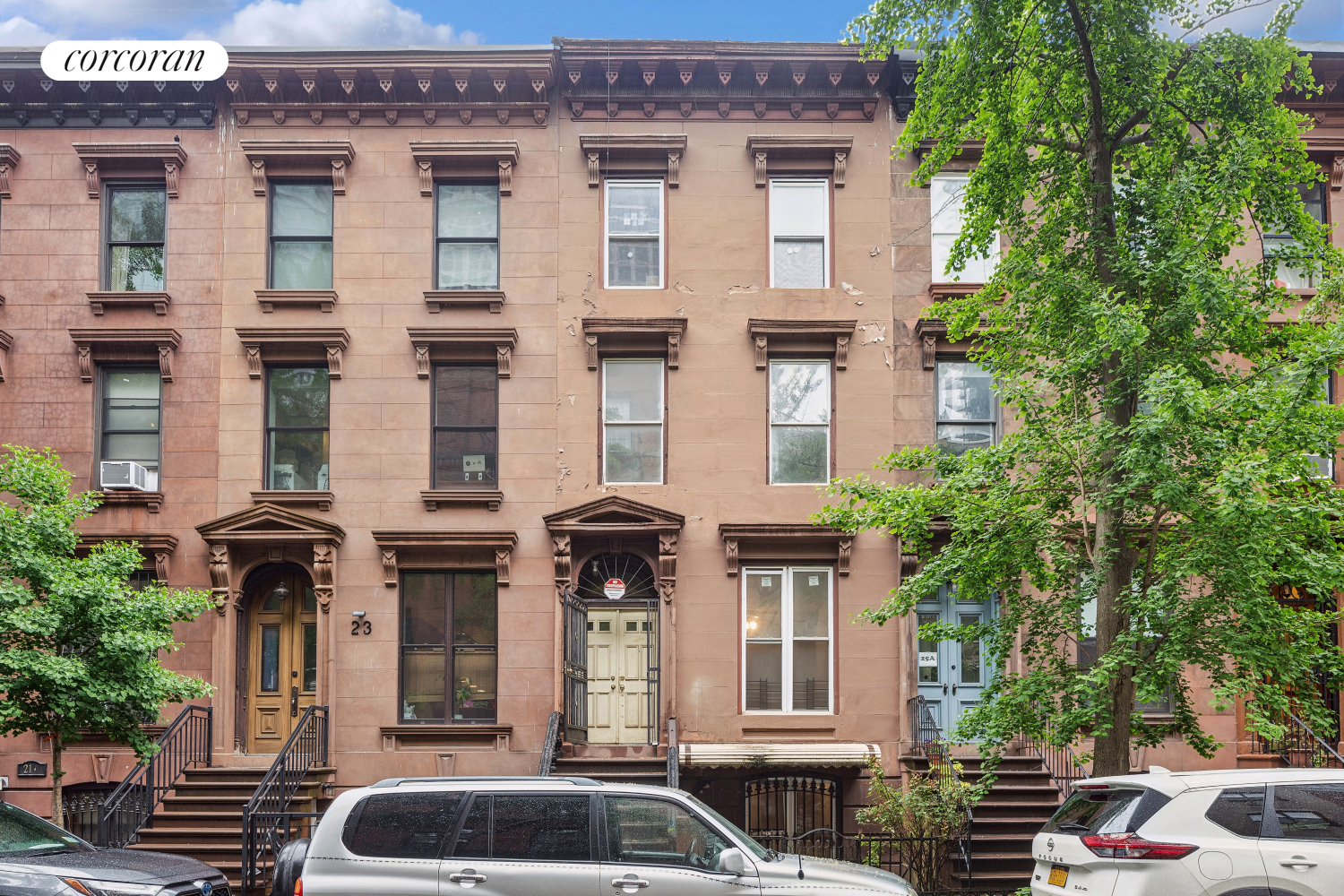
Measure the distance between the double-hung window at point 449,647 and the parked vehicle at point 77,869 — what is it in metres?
5.81

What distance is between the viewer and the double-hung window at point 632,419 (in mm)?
16484

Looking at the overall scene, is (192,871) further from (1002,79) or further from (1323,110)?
(1323,110)

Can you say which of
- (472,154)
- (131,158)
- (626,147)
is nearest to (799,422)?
(626,147)

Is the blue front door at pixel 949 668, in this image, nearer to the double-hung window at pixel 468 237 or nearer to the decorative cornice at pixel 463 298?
the decorative cornice at pixel 463 298

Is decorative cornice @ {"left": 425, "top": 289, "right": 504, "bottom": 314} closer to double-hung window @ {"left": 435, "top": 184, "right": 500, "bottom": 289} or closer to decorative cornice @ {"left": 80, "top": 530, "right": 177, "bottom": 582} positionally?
double-hung window @ {"left": 435, "top": 184, "right": 500, "bottom": 289}

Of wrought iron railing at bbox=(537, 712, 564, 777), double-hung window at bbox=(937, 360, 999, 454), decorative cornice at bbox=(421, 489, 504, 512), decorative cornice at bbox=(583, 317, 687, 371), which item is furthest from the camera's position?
double-hung window at bbox=(937, 360, 999, 454)

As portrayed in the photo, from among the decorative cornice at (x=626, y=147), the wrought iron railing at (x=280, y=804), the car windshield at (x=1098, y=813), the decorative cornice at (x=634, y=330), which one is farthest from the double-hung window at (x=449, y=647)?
the car windshield at (x=1098, y=813)

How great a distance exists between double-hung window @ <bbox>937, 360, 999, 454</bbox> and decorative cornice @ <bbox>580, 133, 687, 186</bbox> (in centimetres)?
523

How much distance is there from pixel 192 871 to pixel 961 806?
878 cm

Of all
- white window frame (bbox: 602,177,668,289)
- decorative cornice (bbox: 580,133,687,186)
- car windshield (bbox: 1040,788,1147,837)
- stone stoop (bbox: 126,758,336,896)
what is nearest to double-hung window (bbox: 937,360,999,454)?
white window frame (bbox: 602,177,668,289)

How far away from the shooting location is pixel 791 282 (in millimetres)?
16906

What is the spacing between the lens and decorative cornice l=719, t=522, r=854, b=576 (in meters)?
15.9

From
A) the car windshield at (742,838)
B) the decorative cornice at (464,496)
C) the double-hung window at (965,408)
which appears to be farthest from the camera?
the double-hung window at (965,408)

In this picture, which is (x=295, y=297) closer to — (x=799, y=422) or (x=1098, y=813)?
(x=799, y=422)
